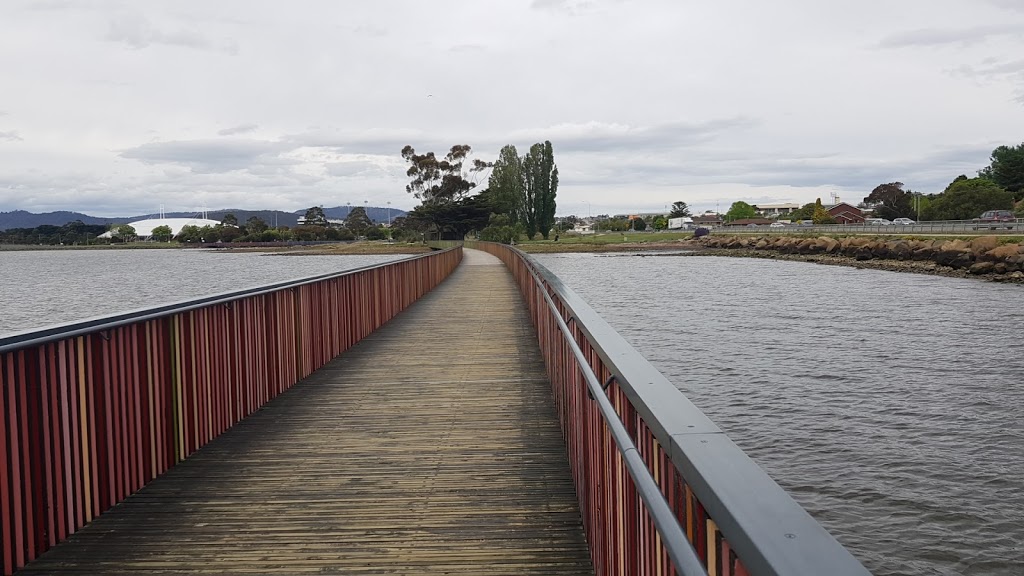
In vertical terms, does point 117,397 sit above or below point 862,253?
above

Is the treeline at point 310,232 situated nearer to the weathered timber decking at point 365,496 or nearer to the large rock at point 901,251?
the large rock at point 901,251

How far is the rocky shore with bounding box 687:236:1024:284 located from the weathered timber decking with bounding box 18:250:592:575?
43635 millimetres

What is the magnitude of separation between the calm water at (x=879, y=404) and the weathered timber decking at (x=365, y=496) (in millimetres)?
4645

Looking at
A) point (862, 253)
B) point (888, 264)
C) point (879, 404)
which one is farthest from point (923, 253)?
point (879, 404)

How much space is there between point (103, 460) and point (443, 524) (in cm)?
205

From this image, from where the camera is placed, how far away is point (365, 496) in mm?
5270

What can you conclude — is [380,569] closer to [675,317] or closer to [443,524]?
[443,524]

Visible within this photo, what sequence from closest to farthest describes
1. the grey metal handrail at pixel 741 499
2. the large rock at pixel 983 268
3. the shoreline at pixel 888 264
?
the grey metal handrail at pixel 741 499 → the shoreline at pixel 888 264 → the large rock at pixel 983 268

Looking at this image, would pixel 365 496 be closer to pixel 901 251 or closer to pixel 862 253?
pixel 901 251

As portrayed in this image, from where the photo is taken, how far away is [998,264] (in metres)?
45.2

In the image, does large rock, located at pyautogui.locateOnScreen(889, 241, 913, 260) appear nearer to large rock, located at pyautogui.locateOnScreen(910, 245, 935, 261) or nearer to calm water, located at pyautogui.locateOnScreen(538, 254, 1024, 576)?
large rock, located at pyautogui.locateOnScreen(910, 245, 935, 261)

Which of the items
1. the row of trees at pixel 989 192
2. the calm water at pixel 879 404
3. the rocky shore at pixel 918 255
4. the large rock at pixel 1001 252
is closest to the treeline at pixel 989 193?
the row of trees at pixel 989 192

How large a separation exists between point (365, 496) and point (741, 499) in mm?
3883

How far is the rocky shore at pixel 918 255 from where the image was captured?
45219 millimetres
